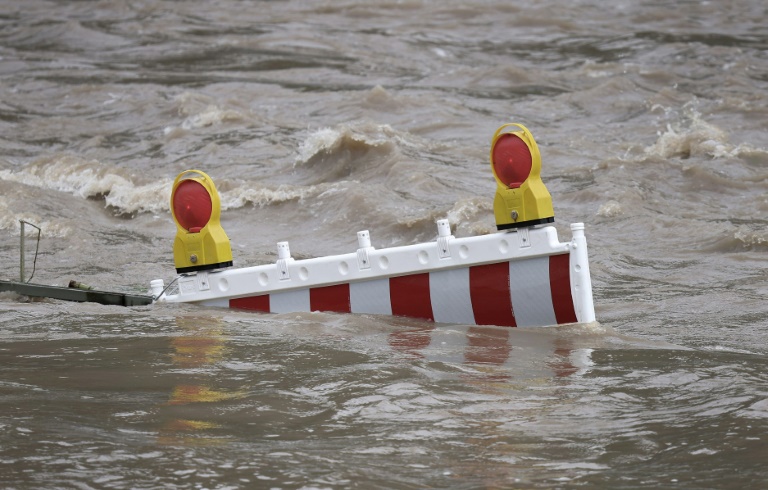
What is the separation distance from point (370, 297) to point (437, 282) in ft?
1.02

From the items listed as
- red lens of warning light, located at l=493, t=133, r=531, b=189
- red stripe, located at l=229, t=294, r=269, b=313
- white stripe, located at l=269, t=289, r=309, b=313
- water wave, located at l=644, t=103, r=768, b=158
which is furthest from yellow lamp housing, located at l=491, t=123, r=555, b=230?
water wave, located at l=644, t=103, r=768, b=158

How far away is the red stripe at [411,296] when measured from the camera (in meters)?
4.71

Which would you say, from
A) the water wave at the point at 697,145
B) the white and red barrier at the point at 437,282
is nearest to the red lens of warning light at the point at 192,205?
the white and red barrier at the point at 437,282

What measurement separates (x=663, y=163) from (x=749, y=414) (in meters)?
6.07

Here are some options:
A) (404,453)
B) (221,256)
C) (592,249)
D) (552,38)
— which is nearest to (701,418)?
(404,453)

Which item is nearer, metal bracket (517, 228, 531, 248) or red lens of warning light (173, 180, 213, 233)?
metal bracket (517, 228, 531, 248)

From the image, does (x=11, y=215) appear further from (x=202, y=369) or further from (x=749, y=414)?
(x=749, y=414)

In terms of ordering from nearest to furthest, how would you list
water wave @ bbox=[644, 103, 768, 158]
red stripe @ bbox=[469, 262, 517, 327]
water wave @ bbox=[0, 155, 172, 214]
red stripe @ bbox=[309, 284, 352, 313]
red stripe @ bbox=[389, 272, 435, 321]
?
1. red stripe @ bbox=[469, 262, 517, 327]
2. red stripe @ bbox=[389, 272, 435, 321]
3. red stripe @ bbox=[309, 284, 352, 313]
4. water wave @ bbox=[0, 155, 172, 214]
5. water wave @ bbox=[644, 103, 768, 158]

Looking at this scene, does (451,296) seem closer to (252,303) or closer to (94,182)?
(252,303)

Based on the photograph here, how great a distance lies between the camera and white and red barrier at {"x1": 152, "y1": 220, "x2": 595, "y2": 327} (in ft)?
14.5

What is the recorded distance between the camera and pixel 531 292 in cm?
452

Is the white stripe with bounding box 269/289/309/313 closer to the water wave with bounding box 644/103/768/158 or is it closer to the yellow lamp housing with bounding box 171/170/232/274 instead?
the yellow lamp housing with bounding box 171/170/232/274

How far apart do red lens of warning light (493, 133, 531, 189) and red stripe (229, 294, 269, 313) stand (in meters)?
1.19

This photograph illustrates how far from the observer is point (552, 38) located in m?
17.5
